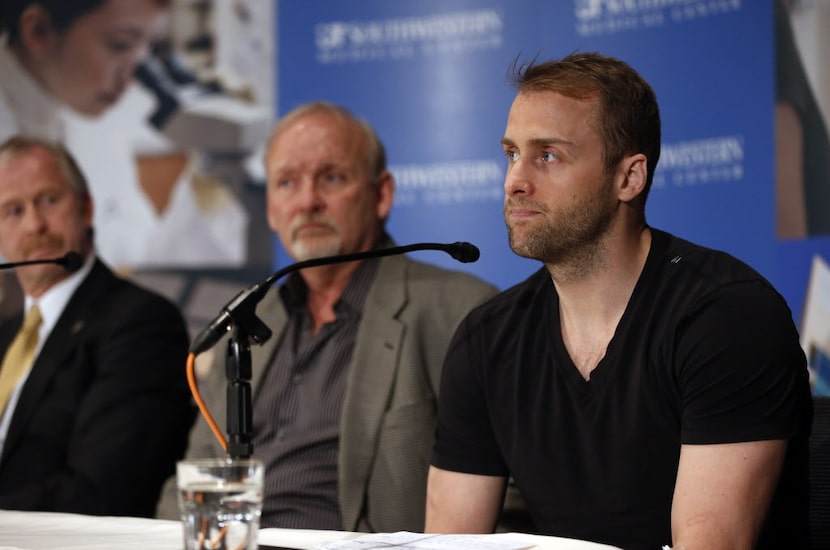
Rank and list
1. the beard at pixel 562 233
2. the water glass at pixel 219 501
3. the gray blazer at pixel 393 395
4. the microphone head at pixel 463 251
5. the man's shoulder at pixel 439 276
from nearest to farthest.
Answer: the water glass at pixel 219 501
the microphone head at pixel 463 251
the beard at pixel 562 233
the gray blazer at pixel 393 395
the man's shoulder at pixel 439 276

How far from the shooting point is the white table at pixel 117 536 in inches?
62.1

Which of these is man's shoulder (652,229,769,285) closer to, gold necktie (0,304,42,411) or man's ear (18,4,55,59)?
gold necktie (0,304,42,411)

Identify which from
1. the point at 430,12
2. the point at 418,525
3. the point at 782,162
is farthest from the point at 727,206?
the point at 418,525

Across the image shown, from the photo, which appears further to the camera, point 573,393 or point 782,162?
point 782,162

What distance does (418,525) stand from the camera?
258cm

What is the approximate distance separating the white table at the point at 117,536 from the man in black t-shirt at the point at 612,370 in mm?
445

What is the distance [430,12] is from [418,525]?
6.95 ft

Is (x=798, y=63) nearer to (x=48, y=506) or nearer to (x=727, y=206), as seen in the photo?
(x=727, y=206)

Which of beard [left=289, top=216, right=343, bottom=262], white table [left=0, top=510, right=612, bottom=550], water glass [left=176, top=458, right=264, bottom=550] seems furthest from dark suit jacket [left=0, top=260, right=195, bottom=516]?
water glass [left=176, top=458, right=264, bottom=550]

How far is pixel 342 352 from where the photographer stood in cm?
287

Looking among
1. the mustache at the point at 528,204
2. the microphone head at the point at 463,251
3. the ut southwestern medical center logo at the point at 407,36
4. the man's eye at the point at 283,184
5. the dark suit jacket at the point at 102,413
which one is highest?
the ut southwestern medical center logo at the point at 407,36

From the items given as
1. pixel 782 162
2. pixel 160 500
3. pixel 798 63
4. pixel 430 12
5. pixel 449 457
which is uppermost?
pixel 430 12

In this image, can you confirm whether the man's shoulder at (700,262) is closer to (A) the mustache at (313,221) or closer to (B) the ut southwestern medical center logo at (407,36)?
(A) the mustache at (313,221)

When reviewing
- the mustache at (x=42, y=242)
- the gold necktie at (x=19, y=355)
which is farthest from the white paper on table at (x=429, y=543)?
the mustache at (x=42, y=242)
